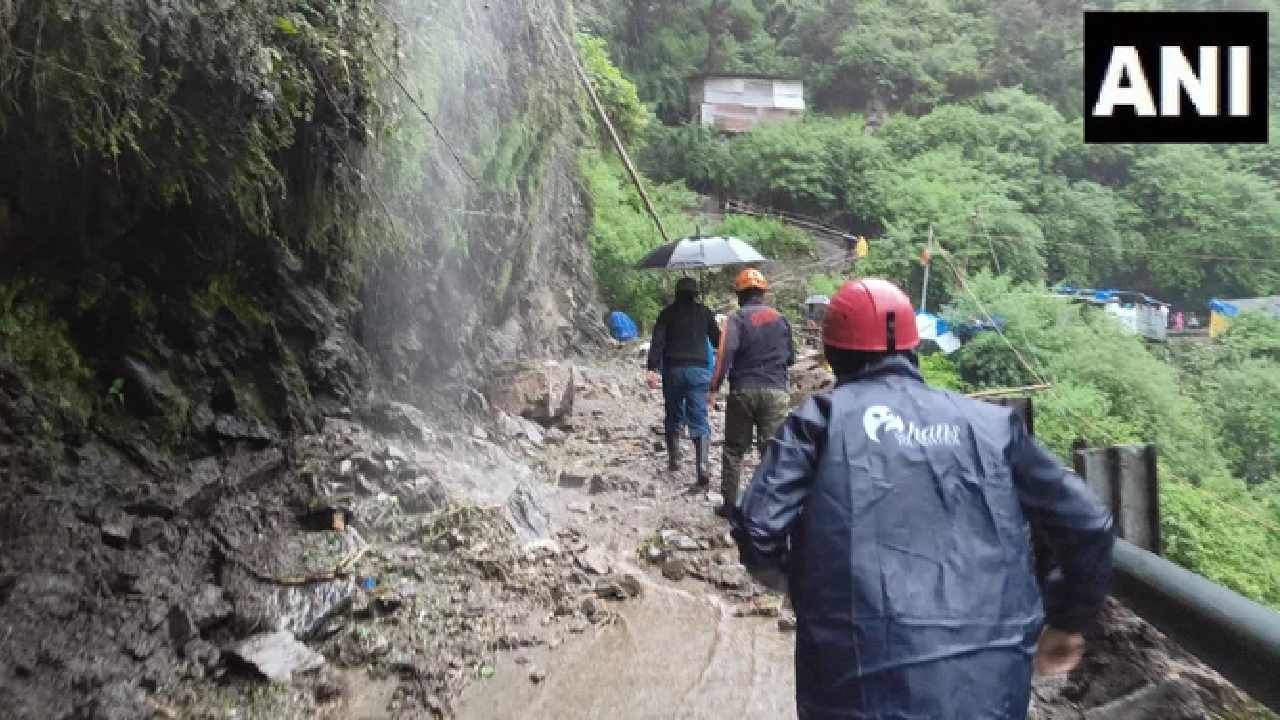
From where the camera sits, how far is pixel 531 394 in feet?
30.5

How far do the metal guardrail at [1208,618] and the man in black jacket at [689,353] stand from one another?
4348mm

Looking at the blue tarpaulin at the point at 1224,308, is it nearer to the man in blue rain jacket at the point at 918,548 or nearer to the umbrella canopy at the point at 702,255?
the umbrella canopy at the point at 702,255

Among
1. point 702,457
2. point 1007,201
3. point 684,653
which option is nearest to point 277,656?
point 684,653

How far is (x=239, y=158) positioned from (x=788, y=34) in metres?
52.5

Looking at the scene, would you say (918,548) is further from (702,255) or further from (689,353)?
(702,255)

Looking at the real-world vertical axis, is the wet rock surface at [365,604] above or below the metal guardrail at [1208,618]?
below

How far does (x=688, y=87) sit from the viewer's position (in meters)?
44.4

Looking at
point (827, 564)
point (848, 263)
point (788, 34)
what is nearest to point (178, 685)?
point (827, 564)

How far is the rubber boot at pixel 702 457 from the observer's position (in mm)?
6883

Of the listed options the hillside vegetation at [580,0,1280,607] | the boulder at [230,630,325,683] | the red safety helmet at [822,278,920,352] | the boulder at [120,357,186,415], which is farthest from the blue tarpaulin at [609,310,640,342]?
the red safety helmet at [822,278,920,352]

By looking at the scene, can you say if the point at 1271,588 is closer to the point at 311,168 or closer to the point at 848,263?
the point at 311,168

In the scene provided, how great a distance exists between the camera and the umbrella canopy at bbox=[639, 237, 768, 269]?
7.26 m

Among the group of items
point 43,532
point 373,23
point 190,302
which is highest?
point 373,23

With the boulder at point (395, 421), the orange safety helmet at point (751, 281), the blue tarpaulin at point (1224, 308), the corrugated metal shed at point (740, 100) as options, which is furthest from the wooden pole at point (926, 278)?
the boulder at point (395, 421)
